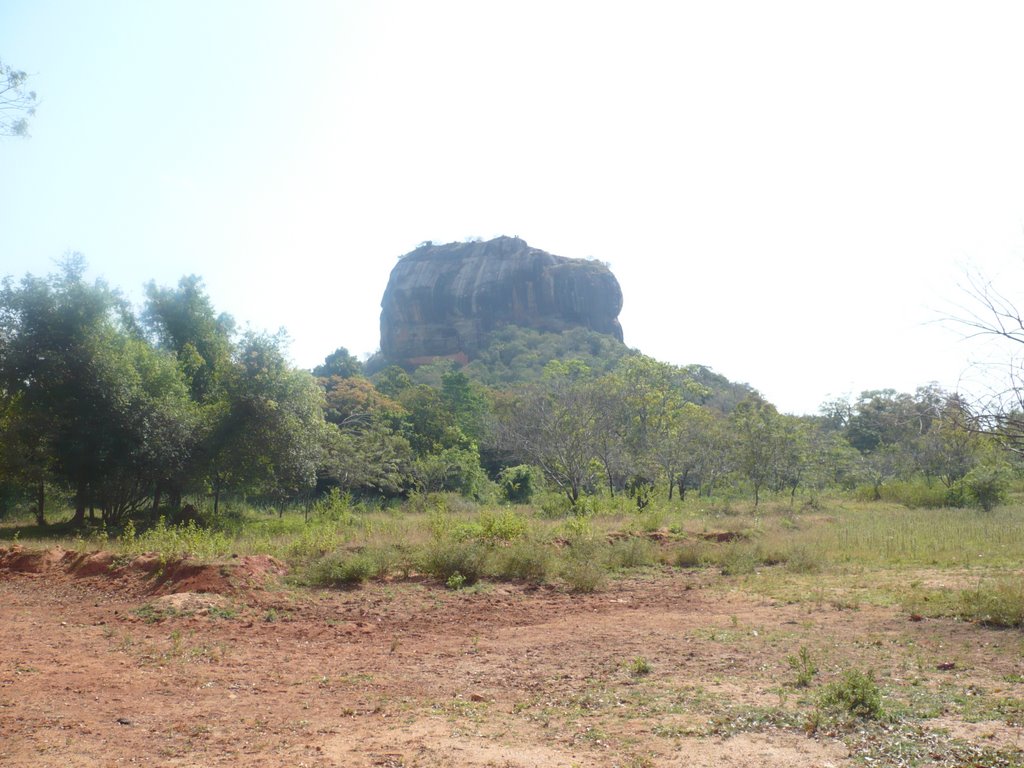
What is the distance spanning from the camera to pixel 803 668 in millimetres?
6086

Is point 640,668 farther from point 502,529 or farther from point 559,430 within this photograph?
point 559,430

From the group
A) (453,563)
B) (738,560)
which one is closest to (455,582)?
(453,563)

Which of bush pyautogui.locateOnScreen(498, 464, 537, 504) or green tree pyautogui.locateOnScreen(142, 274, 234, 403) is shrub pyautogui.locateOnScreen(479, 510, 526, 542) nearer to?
green tree pyautogui.locateOnScreen(142, 274, 234, 403)

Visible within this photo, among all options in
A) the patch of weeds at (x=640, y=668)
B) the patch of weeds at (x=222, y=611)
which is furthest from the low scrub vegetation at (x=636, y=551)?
the patch of weeds at (x=222, y=611)

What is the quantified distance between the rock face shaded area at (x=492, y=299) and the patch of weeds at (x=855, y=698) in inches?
2935

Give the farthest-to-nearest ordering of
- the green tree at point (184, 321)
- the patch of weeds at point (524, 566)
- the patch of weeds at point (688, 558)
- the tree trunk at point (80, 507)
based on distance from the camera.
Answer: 1. the green tree at point (184, 321)
2. the tree trunk at point (80, 507)
3. the patch of weeds at point (688, 558)
4. the patch of weeds at point (524, 566)

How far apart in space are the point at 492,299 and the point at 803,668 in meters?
77.0

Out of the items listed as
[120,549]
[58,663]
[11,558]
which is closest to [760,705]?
[58,663]

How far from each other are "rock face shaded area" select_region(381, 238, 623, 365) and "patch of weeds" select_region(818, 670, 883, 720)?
245ft

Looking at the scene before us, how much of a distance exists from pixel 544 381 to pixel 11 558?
754 inches

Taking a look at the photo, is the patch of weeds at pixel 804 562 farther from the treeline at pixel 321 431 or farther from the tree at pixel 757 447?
the tree at pixel 757 447

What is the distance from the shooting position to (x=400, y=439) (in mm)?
28781

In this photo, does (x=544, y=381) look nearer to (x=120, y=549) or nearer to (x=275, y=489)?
(x=275, y=489)

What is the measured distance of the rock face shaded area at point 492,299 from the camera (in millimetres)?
81938
